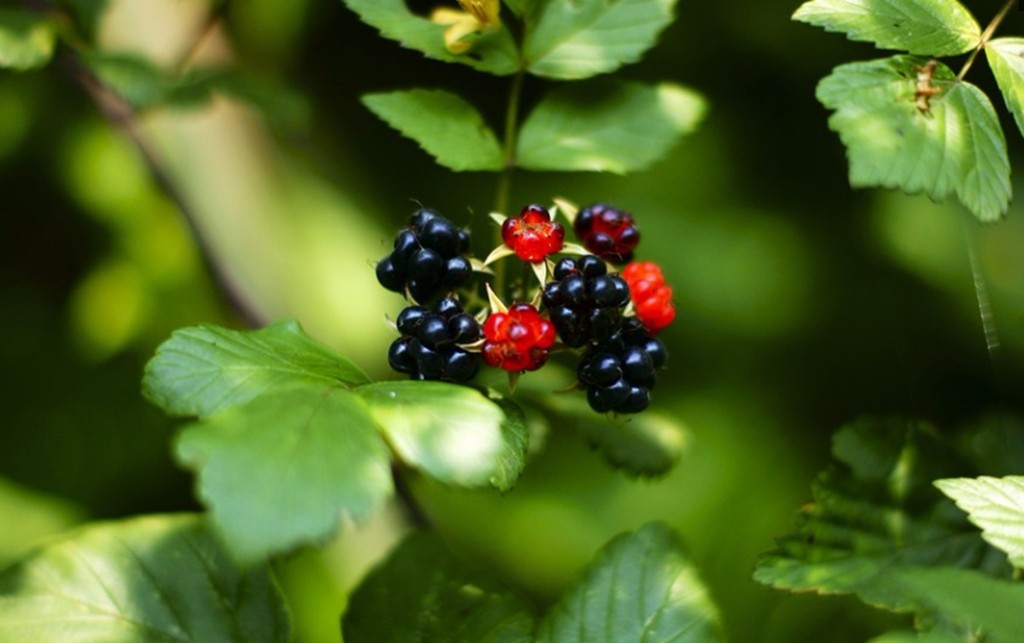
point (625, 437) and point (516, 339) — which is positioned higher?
point (516, 339)

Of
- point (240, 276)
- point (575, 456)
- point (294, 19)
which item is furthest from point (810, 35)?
point (240, 276)

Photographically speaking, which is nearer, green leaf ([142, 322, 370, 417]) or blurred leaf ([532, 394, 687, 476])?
green leaf ([142, 322, 370, 417])

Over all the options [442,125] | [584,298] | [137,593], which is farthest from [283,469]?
[442,125]

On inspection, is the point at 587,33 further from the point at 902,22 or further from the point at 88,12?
the point at 88,12

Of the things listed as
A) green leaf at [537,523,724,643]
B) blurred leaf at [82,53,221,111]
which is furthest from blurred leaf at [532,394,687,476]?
blurred leaf at [82,53,221,111]

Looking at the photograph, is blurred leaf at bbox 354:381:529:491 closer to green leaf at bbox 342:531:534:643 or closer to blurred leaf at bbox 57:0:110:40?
green leaf at bbox 342:531:534:643

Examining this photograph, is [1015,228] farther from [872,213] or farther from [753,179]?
[753,179]
